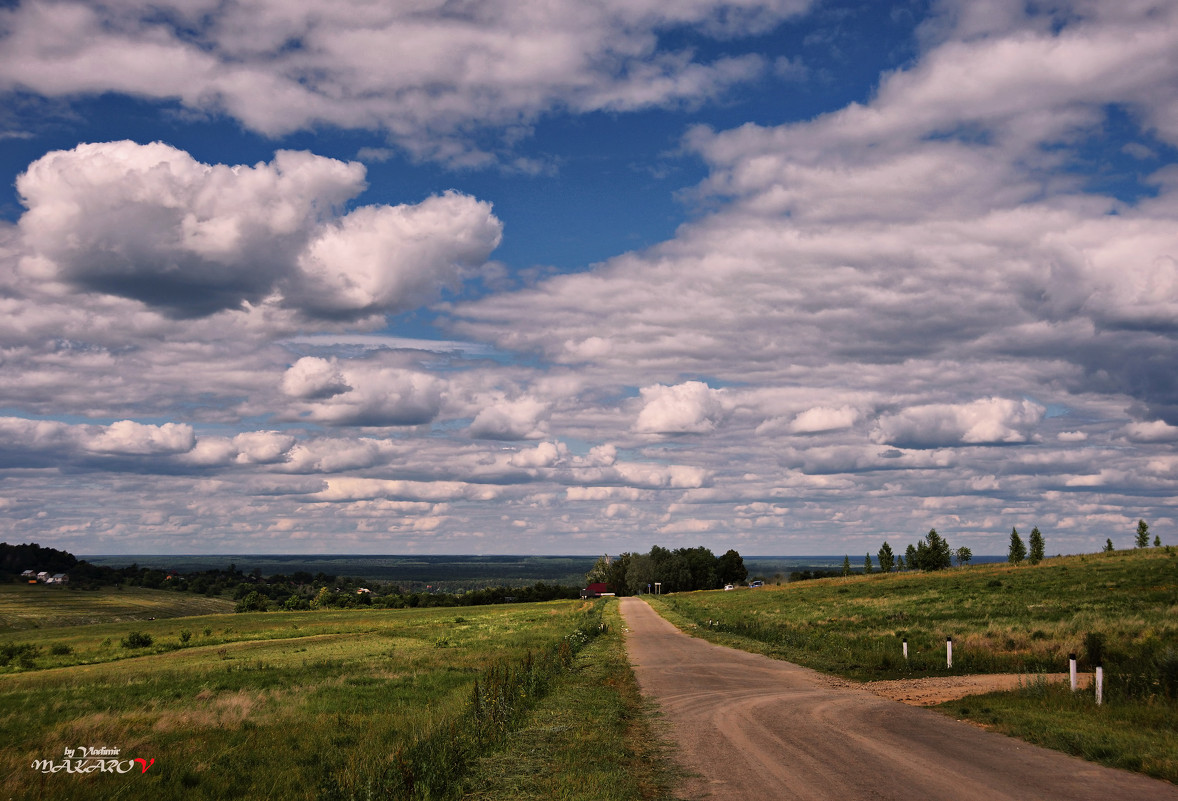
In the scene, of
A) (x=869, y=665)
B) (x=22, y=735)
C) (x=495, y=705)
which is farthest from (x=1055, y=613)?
(x=22, y=735)

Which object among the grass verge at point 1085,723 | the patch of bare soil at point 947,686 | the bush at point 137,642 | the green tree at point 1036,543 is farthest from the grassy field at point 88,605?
the green tree at point 1036,543

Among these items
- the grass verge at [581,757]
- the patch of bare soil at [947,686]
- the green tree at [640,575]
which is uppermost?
the grass verge at [581,757]

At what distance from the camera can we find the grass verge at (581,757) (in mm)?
11758

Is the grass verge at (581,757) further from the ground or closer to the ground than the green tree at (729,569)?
further from the ground

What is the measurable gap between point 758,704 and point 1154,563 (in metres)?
64.5

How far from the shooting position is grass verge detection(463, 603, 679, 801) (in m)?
11.8

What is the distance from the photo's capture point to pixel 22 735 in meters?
19.8

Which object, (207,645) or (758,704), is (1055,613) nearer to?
(758,704)

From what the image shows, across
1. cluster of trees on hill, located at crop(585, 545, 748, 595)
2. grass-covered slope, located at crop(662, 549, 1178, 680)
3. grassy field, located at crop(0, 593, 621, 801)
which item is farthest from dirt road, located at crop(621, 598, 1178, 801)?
cluster of trees on hill, located at crop(585, 545, 748, 595)

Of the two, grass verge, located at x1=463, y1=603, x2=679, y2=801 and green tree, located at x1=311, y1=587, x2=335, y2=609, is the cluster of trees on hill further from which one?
grass verge, located at x1=463, y1=603, x2=679, y2=801

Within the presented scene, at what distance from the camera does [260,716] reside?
22.5m

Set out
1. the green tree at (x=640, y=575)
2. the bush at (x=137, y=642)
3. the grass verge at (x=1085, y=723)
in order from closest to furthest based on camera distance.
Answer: the grass verge at (x=1085, y=723)
the bush at (x=137, y=642)
the green tree at (x=640, y=575)

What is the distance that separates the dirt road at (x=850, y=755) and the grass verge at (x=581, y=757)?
725mm

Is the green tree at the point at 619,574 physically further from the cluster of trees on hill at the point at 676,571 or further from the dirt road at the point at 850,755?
the dirt road at the point at 850,755
